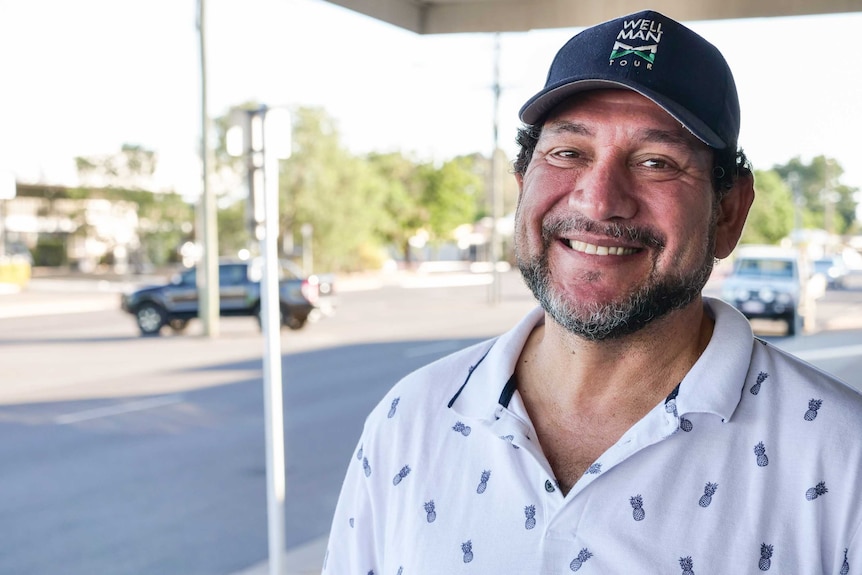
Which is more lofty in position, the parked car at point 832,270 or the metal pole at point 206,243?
the metal pole at point 206,243

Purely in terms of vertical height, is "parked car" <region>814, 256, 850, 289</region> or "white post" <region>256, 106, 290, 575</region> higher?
"white post" <region>256, 106, 290, 575</region>

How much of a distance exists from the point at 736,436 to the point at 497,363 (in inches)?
19.3

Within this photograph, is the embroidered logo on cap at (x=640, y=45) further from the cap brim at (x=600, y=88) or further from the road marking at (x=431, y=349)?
the road marking at (x=431, y=349)

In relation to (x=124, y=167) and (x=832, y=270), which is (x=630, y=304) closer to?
(x=832, y=270)

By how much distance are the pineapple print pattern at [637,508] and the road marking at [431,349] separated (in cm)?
1335

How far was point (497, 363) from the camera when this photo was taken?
6.27ft

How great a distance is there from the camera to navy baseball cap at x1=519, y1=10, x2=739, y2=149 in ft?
5.35

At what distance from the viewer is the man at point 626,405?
152 centimetres

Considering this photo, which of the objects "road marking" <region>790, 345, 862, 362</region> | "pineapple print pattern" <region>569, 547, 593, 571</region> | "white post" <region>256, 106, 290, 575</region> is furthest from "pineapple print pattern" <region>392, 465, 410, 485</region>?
"road marking" <region>790, 345, 862, 362</region>

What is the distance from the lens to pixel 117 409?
423 inches

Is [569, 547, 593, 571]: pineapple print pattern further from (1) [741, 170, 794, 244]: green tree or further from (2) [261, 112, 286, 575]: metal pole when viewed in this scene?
(1) [741, 170, 794, 244]: green tree

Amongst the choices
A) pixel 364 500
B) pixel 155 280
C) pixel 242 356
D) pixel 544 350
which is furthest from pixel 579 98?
pixel 155 280

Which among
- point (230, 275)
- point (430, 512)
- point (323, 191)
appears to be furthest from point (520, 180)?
point (323, 191)

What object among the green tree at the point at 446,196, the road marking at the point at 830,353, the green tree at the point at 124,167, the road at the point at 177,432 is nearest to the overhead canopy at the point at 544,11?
the road at the point at 177,432
